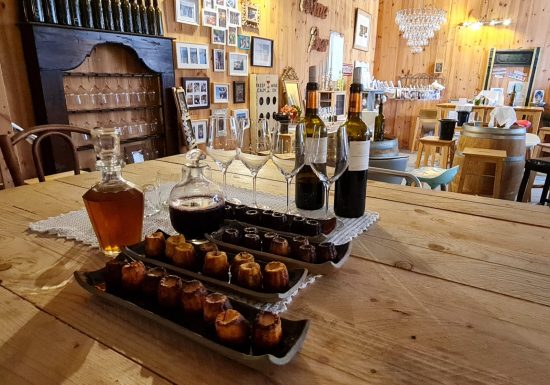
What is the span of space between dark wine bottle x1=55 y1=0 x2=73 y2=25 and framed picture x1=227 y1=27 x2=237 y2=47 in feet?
5.93

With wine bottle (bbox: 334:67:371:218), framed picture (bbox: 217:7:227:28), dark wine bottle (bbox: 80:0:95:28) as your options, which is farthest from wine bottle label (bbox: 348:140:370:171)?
framed picture (bbox: 217:7:227:28)

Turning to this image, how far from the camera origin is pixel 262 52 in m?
4.43

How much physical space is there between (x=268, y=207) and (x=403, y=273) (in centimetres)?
45

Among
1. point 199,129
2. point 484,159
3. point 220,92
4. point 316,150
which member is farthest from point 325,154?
point 220,92

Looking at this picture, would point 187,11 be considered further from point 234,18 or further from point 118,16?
point 118,16

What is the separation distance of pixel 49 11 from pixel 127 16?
0.59 meters

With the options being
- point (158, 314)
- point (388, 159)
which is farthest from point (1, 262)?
point (388, 159)

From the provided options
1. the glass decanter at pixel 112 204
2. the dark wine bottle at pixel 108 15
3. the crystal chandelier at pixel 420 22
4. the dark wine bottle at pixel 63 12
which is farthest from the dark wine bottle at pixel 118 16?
the crystal chandelier at pixel 420 22

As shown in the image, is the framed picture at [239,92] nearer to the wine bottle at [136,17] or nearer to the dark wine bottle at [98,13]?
the wine bottle at [136,17]

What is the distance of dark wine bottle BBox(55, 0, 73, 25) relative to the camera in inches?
91.7

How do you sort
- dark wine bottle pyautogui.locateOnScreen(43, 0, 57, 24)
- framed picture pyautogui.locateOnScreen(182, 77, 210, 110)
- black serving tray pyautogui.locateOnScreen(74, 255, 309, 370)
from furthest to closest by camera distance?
framed picture pyautogui.locateOnScreen(182, 77, 210, 110) < dark wine bottle pyautogui.locateOnScreen(43, 0, 57, 24) < black serving tray pyautogui.locateOnScreen(74, 255, 309, 370)

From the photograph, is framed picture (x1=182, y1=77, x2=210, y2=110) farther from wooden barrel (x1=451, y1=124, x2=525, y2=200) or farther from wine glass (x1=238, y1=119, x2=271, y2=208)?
wine glass (x1=238, y1=119, x2=271, y2=208)

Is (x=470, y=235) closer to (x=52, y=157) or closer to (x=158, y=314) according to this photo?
(x=158, y=314)

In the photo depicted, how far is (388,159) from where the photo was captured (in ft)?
7.13
